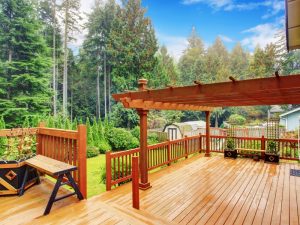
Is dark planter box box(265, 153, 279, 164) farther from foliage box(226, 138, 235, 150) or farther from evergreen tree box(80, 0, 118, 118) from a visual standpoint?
evergreen tree box(80, 0, 118, 118)

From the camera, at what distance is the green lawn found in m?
5.91

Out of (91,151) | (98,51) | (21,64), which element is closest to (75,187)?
(91,151)

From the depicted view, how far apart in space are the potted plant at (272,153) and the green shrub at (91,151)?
26.4 feet

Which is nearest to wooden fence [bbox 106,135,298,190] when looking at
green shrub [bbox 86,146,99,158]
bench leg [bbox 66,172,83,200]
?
bench leg [bbox 66,172,83,200]

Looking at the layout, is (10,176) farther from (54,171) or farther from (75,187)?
(75,187)

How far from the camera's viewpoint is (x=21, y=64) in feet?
43.0

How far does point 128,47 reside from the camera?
1944 centimetres

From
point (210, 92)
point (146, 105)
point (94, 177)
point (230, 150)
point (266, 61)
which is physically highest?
point (266, 61)

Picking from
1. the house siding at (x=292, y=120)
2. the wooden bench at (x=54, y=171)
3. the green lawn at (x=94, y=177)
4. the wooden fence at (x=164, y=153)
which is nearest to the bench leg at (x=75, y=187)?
the wooden bench at (x=54, y=171)

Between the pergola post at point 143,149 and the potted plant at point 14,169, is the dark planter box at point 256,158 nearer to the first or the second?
the pergola post at point 143,149

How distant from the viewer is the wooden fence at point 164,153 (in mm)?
Answer: 4609

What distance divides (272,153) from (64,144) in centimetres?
691

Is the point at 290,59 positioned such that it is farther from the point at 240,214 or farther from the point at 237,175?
the point at 240,214

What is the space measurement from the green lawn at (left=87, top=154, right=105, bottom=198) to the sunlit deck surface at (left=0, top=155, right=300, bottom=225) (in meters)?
1.68
